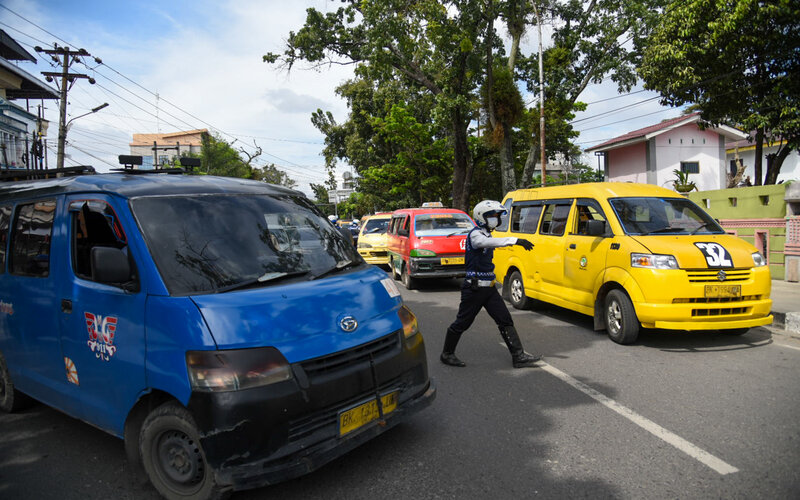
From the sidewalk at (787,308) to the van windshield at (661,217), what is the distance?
5.41 ft

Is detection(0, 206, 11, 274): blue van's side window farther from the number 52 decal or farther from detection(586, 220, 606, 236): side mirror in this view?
the number 52 decal

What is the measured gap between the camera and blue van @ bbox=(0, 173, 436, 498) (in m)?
2.67

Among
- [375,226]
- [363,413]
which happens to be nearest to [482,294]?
[363,413]

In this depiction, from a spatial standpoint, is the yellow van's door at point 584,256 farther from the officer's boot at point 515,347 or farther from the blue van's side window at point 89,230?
the blue van's side window at point 89,230

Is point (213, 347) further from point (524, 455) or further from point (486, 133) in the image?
point (486, 133)

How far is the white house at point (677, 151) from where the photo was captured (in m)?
27.0

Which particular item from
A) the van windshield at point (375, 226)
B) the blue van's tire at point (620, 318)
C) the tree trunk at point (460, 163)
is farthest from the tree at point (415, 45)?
the blue van's tire at point (620, 318)

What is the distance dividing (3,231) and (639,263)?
256 inches

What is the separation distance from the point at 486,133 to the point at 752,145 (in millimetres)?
17177

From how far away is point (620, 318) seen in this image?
6234mm

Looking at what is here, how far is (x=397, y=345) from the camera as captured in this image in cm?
336

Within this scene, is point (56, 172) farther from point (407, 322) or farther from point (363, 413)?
point (363, 413)

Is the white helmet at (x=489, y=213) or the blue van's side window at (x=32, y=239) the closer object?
the blue van's side window at (x=32, y=239)

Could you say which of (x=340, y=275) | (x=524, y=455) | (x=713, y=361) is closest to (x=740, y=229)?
(x=713, y=361)
